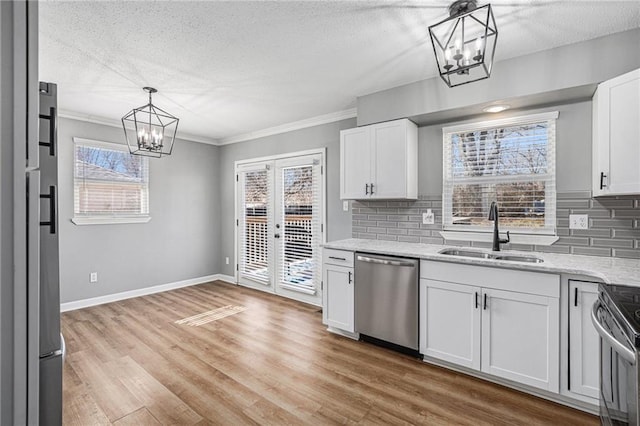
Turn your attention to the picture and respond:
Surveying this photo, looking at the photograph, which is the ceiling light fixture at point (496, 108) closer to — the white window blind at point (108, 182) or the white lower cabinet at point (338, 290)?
the white lower cabinet at point (338, 290)

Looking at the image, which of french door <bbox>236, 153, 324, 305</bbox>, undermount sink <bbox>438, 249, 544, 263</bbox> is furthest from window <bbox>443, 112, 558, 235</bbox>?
french door <bbox>236, 153, 324, 305</bbox>

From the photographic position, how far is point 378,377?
2.47 meters

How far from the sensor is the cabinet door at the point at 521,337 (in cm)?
214

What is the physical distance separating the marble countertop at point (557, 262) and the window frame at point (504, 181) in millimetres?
138

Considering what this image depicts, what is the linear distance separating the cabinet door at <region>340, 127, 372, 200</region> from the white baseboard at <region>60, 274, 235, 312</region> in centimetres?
309

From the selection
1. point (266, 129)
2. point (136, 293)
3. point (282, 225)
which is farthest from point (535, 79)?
point (136, 293)

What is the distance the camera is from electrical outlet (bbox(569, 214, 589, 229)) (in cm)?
251

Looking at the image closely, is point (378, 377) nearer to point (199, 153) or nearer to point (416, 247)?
point (416, 247)

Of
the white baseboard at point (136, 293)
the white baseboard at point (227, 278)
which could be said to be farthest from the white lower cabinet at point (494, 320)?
the white baseboard at point (136, 293)

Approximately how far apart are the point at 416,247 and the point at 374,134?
49.2 inches

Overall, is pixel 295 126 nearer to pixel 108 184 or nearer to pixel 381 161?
pixel 381 161

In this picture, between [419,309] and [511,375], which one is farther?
[419,309]

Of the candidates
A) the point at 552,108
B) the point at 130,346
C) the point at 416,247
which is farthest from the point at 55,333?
the point at 552,108

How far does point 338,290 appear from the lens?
327cm
